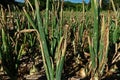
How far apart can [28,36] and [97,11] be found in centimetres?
101

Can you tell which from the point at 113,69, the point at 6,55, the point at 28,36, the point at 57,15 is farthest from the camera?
the point at 28,36

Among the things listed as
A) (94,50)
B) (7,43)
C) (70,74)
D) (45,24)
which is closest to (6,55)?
(7,43)

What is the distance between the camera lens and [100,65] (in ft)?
5.07

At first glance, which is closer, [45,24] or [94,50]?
[94,50]

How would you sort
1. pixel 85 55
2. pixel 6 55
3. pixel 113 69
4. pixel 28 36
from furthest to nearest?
1. pixel 28 36
2. pixel 85 55
3. pixel 113 69
4. pixel 6 55

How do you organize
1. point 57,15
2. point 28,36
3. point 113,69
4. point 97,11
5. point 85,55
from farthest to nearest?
point 28,36, point 85,55, point 57,15, point 113,69, point 97,11

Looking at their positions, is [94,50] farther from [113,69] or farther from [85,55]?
[85,55]

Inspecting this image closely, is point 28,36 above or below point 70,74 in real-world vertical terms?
above

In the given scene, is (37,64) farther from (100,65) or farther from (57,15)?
(100,65)

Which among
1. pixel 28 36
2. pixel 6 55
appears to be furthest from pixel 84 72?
pixel 28 36

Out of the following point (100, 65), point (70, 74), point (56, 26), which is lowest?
point (70, 74)

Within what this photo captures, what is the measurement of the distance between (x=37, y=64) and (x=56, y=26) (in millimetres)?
391

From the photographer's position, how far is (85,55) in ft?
7.32

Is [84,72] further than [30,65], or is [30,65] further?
[30,65]
